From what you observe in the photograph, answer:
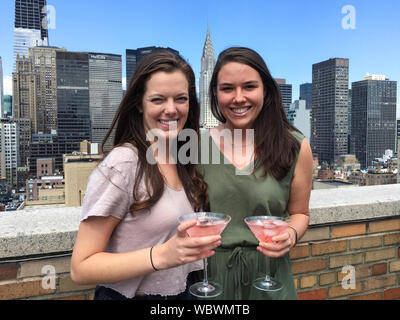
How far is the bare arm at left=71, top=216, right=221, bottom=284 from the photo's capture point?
40.9 inches

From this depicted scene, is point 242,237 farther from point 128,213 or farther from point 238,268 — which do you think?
point 128,213

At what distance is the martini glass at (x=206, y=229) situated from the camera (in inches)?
45.3

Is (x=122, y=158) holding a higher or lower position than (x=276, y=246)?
higher

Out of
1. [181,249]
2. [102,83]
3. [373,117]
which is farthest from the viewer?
[102,83]

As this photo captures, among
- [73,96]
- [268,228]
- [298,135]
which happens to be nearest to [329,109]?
[73,96]

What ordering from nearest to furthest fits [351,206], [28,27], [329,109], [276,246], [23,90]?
[276,246], [351,206], [329,109], [23,90], [28,27]

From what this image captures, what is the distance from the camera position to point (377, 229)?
2.15 m

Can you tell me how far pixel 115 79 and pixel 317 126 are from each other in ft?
183

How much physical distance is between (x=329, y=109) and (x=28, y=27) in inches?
3541

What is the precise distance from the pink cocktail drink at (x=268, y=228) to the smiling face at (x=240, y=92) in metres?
0.48

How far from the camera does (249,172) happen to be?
4.89 ft

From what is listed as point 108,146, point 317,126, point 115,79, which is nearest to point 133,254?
point 108,146

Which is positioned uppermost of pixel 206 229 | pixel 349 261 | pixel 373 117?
pixel 373 117
